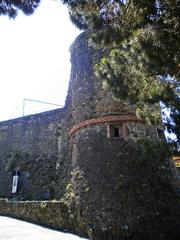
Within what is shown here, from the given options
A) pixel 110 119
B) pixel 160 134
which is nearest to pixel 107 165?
pixel 110 119

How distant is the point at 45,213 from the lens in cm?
1102

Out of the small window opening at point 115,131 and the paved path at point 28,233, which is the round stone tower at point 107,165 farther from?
the paved path at point 28,233

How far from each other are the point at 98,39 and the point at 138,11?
4.02 feet

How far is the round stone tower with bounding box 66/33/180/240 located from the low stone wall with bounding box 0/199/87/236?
434mm

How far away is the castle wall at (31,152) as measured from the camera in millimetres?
14549

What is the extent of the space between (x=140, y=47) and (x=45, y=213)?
733cm

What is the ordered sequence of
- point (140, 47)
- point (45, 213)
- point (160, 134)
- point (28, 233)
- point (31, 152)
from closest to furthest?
point (140, 47) → point (28, 233) → point (45, 213) → point (160, 134) → point (31, 152)

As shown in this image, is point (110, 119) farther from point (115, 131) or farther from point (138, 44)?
point (138, 44)

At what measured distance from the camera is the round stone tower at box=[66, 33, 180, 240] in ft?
28.8

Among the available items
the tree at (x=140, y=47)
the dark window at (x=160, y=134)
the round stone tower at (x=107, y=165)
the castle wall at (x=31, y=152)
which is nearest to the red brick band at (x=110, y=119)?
the round stone tower at (x=107, y=165)

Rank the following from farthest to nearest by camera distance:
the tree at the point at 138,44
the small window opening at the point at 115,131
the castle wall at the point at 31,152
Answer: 1. the castle wall at the point at 31,152
2. the small window opening at the point at 115,131
3. the tree at the point at 138,44

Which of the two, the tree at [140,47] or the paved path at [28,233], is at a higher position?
the tree at [140,47]

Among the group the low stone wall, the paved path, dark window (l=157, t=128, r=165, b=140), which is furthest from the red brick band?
the paved path

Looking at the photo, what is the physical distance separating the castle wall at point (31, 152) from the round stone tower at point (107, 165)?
3.37 m
